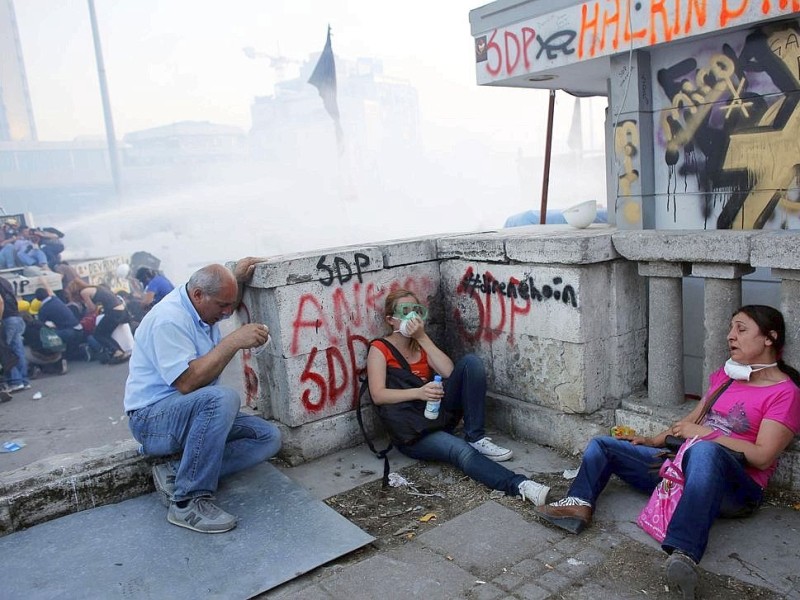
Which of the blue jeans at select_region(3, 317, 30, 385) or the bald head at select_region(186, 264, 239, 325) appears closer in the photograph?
the bald head at select_region(186, 264, 239, 325)

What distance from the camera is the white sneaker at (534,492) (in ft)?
11.9

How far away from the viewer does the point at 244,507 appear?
148 inches

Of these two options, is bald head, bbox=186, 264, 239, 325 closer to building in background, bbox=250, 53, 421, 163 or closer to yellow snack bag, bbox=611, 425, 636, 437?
yellow snack bag, bbox=611, 425, 636, 437

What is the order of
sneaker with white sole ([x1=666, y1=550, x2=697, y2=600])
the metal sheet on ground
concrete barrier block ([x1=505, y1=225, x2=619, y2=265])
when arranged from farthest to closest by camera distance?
1. concrete barrier block ([x1=505, y1=225, x2=619, y2=265])
2. the metal sheet on ground
3. sneaker with white sole ([x1=666, y1=550, x2=697, y2=600])

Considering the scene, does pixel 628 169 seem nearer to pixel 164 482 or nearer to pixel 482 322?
pixel 482 322

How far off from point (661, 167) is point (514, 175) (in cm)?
3672

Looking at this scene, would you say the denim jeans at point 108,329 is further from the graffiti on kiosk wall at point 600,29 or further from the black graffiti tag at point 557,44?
the black graffiti tag at point 557,44

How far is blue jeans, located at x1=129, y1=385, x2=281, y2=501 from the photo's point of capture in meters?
3.55

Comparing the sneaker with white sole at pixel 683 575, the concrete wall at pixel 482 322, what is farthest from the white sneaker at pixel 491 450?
the sneaker with white sole at pixel 683 575

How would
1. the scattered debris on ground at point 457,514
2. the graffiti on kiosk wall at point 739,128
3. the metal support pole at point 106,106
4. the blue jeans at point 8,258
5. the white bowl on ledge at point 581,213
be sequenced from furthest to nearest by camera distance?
the metal support pole at point 106,106
the blue jeans at point 8,258
the white bowl on ledge at point 581,213
the graffiti on kiosk wall at point 739,128
the scattered debris on ground at point 457,514

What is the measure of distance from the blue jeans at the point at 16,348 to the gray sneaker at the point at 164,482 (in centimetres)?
779

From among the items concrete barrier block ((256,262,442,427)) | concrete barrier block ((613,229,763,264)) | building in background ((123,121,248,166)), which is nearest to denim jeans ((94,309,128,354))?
concrete barrier block ((256,262,442,427))

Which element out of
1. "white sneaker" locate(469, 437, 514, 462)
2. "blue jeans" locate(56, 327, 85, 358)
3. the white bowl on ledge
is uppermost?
the white bowl on ledge

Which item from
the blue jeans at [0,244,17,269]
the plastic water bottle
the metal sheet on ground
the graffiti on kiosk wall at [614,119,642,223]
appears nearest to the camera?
the metal sheet on ground
